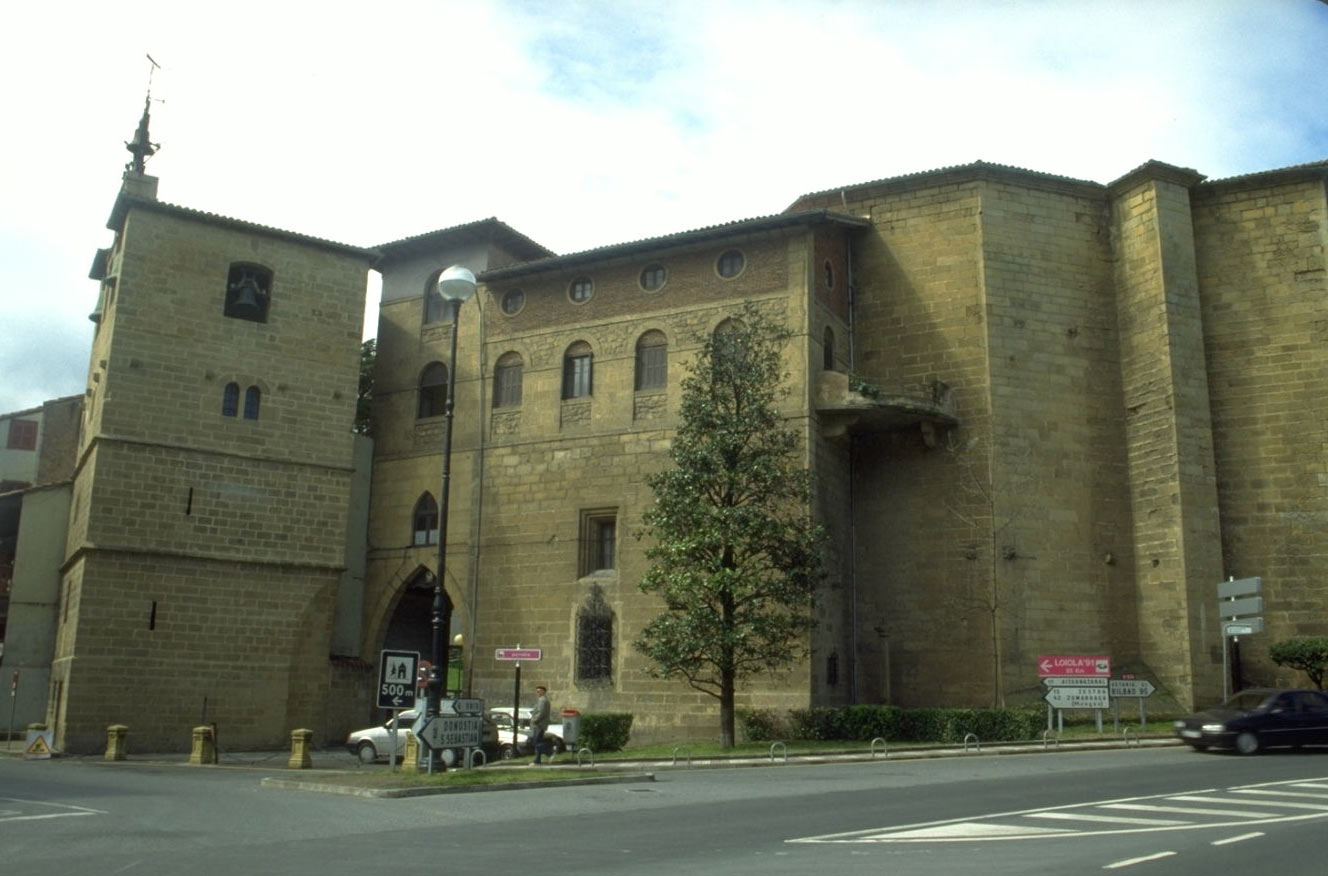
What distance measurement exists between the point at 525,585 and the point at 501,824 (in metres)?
19.0

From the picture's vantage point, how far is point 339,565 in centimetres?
3216

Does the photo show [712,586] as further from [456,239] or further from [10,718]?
[10,718]

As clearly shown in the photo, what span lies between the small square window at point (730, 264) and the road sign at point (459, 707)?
1606cm

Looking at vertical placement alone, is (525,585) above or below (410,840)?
above

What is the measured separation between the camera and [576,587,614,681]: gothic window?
30.2 m

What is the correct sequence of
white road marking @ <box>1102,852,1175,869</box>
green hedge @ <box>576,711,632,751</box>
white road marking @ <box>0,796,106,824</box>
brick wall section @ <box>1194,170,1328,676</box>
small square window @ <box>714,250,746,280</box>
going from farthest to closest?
small square window @ <box>714,250,746,280</box>, brick wall section @ <box>1194,170,1328,676</box>, green hedge @ <box>576,711,632,751</box>, white road marking @ <box>0,796,106,824</box>, white road marking @ <box>1102,852,1175,869</box>

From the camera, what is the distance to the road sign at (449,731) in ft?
56.7

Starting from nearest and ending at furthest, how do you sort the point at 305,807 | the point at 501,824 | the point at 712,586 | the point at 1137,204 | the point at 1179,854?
the point at 1179,854 → the point at 501,824 → the point at 305,807 → the point at 712,586 → the point at 1137,204

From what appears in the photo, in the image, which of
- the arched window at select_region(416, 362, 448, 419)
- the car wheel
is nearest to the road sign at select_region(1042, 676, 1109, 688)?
the car wheel

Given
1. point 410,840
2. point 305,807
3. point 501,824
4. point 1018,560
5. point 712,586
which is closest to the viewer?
point 410,840

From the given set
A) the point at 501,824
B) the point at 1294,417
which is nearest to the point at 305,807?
the point at 501,824

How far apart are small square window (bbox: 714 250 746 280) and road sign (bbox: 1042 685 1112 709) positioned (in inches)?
526

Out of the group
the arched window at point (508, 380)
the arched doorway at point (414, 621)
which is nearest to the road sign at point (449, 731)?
the arched window at point (508, 380)

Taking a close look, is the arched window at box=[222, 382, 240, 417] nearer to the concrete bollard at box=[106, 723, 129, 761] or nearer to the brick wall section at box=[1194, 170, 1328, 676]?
the concrete bollard at box=[106, 723, 129, 761]
